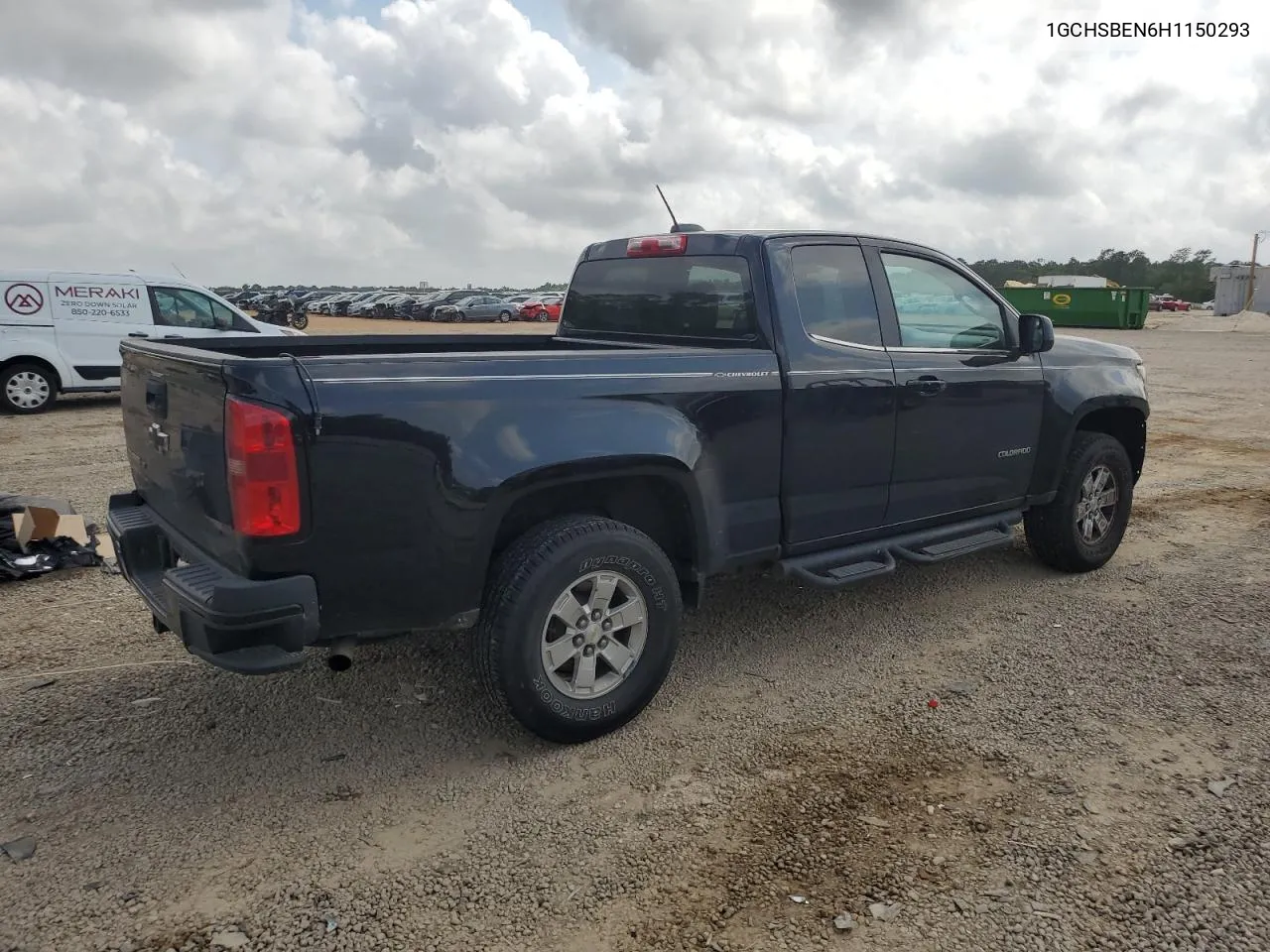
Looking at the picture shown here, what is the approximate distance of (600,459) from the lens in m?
3.29

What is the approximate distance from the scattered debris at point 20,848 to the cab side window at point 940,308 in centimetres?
389

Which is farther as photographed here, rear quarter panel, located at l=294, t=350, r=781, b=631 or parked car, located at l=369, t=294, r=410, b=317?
parked car, located at l=369, t=294, r=410, b=317

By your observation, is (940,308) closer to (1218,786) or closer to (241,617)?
(1218,786)

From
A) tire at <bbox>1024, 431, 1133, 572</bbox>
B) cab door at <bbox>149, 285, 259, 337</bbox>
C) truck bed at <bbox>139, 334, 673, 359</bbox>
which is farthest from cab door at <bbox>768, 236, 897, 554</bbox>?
cab door at <bbox>149, 285, 259, 337</bbox>

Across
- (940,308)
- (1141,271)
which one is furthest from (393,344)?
(1141,271)

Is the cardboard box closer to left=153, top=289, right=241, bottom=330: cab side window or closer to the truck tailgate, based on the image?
the truck tailgate

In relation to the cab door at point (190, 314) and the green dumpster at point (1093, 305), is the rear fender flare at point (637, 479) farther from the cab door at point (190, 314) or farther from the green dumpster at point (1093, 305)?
the green dumpster at point (1093, 305)

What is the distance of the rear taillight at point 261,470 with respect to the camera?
8.95 ft

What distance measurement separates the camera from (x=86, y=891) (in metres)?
2.64

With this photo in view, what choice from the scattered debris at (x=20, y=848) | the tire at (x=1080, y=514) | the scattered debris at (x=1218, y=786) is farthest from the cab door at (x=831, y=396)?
the scattered debris at (x=20, y=848)

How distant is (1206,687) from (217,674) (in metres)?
4.23

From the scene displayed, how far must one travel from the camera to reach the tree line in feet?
301

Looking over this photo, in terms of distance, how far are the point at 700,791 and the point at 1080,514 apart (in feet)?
10.9

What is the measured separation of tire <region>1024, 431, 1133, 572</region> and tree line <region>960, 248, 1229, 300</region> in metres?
85.5
